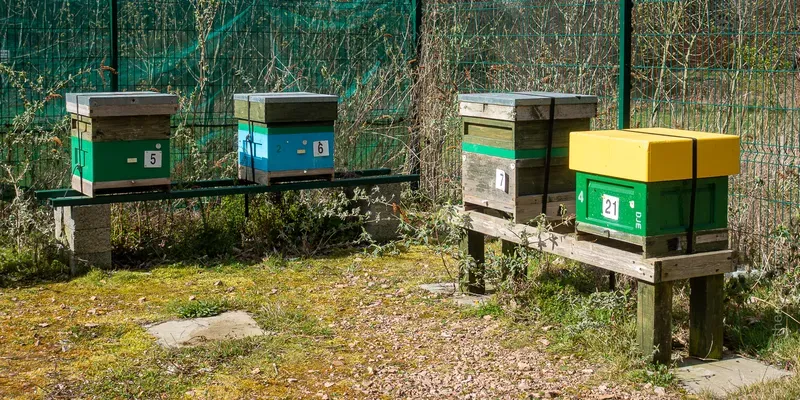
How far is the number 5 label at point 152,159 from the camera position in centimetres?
806

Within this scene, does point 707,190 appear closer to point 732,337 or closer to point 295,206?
point 732,337

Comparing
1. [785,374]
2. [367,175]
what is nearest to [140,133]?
[367,175]

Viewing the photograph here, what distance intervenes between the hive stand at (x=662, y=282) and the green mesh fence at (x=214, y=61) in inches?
174

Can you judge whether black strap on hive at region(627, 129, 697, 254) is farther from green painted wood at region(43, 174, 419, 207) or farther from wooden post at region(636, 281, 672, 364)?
green painted wood at region(43, 174, 419, 207)

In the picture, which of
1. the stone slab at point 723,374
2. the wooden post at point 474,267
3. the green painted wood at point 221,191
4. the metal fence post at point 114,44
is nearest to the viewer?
the stone slab at point 723,374

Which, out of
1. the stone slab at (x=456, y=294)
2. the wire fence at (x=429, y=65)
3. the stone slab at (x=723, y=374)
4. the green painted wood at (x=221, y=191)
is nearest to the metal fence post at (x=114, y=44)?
the wire fence at (x=429, y=65)

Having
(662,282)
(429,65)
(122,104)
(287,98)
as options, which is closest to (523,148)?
(662,282)

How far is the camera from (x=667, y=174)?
5.54 metres

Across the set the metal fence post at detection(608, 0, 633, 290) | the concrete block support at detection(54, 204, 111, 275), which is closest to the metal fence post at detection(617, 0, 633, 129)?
the metal fence post at detection(608, 0, 633, 290)

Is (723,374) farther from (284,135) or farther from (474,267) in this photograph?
(284,135)

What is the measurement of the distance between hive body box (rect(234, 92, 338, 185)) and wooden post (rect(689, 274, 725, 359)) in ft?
12.9

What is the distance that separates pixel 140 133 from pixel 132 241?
4.14ft

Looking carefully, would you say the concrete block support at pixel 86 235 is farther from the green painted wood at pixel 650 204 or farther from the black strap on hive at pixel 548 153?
the green painted wood at pixel 650 204

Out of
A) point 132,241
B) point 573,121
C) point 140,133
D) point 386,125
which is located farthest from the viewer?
point 386,125
